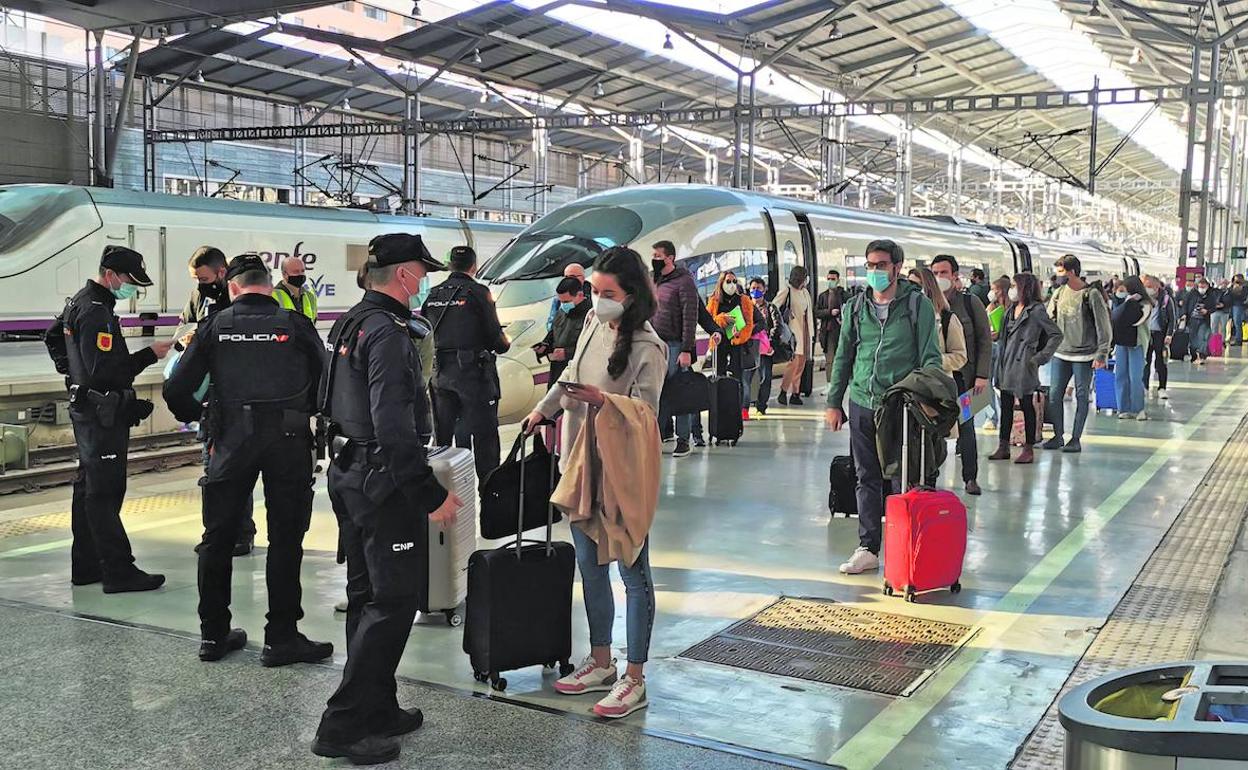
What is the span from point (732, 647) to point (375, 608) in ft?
6.02

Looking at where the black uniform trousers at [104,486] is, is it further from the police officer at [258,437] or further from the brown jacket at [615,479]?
the brown jacket at [615,479]

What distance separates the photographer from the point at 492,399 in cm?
720

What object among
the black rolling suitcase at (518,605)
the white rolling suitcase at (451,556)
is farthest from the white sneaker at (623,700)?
the white rolling suitcase at (451,556)

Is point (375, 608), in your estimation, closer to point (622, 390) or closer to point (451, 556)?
point (622, 390)

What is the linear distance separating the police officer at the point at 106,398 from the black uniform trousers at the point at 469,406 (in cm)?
186

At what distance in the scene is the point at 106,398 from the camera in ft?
18.4

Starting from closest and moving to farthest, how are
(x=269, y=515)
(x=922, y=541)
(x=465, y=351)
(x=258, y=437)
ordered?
(x=258, y=437), (x=269, y=515), (x=922, y=541), (x=465, y=351)

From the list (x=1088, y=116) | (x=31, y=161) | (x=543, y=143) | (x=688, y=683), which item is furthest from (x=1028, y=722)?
(x=1088, y=116)

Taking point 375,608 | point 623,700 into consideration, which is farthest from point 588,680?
point 375,608

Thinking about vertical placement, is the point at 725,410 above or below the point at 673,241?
below

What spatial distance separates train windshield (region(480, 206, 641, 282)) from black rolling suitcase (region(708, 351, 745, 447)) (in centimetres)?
220

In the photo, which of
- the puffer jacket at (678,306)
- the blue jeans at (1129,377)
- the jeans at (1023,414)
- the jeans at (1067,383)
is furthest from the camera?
the blue jeans at (1129,377)

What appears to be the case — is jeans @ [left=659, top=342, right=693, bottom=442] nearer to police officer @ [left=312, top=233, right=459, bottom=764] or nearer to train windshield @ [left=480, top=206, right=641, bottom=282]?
train windshield @ [left=480, top=206, right=641, bottom=282]

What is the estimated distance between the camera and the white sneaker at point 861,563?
6312 millimetres
